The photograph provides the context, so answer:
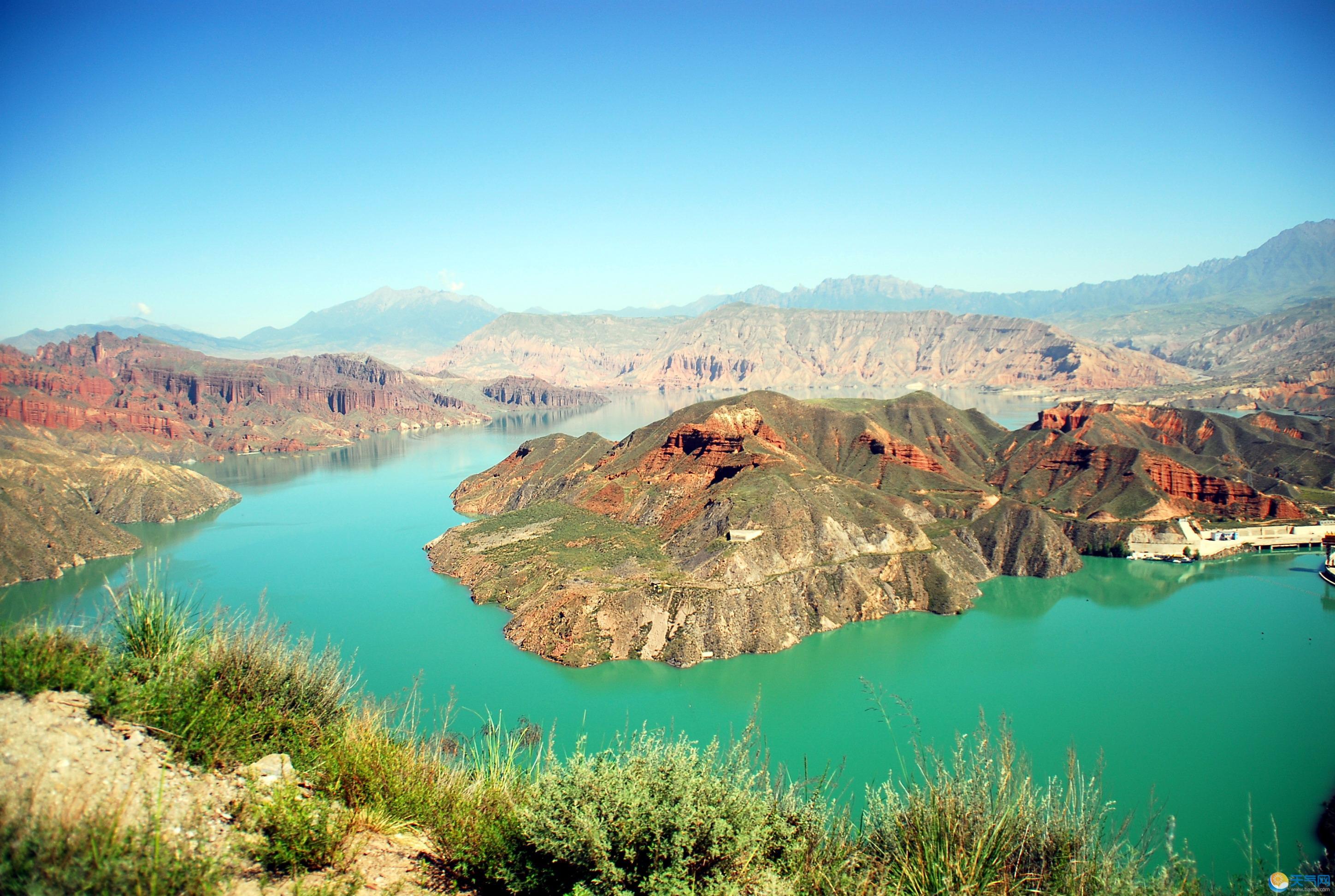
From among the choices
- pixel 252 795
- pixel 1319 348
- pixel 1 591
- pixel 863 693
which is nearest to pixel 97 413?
pixel 1 591

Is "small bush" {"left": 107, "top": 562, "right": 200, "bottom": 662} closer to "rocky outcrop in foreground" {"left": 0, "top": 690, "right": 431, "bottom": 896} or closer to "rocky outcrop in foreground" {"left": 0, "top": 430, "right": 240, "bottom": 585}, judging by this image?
"rocky outcrop in foreground" {"left": 0, "top": 690, "right": 431, "bottom": 896}

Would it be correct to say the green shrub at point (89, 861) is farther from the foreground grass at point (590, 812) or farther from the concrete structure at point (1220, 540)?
the concrete structure at point (1220, 540)

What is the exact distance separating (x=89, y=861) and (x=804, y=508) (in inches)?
1945

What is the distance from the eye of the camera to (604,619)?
135 ft

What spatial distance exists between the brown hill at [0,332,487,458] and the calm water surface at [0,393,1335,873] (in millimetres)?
68859

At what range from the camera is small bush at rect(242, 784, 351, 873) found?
7.05 metres

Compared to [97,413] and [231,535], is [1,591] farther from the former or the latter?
[97,413]

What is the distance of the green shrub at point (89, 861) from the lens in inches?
208

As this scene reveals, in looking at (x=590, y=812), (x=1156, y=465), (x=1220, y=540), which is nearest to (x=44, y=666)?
(x=590, y=812)

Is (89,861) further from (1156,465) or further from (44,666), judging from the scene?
(1156,465)

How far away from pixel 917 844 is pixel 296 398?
182279 mm

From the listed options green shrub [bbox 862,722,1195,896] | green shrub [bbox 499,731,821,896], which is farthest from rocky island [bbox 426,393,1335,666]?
green shrub [bbox 499,731,821,896]

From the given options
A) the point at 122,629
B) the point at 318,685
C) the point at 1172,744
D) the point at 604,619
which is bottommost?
the point at 1172,744

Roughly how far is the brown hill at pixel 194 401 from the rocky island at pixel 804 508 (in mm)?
74648
